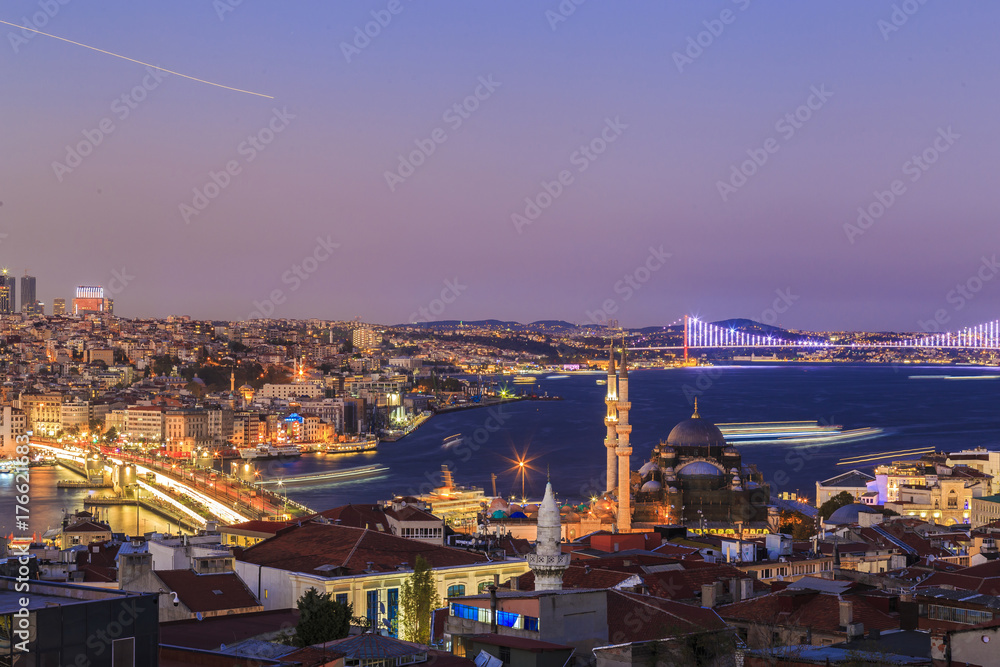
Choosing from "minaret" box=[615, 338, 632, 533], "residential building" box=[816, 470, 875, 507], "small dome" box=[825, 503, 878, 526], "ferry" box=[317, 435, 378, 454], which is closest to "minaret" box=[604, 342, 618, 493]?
"minaret" box=[615, 338, 632, 533]

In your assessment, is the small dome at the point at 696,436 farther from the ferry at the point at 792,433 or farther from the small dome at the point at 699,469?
the ferry at the point at 792,433

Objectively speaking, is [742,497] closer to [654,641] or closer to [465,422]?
[654,641]

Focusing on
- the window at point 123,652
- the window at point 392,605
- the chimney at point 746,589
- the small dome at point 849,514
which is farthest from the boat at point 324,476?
the window at point 123,652

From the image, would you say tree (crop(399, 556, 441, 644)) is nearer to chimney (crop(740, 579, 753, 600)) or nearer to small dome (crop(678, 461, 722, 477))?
chimney (crop(740, 579, 753, 600))

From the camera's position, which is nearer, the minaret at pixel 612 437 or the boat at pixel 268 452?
the minaret at pixel 612 437

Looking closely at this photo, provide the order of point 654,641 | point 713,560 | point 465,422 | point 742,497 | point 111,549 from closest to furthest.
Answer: point 654,641 → point 713,560 → point 111,549 → point 742,497 → point 465,422

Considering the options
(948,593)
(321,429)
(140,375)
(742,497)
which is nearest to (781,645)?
(948,593)
